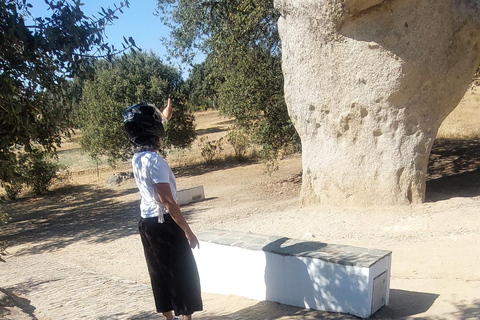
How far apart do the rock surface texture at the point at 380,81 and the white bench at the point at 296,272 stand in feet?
11.8

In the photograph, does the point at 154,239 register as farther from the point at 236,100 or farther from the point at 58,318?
the point at 236,100

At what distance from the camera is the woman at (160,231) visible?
11.9 ft

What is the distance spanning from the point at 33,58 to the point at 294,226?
17.8 feet

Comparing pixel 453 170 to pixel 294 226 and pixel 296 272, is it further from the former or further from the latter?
pixel 296 272

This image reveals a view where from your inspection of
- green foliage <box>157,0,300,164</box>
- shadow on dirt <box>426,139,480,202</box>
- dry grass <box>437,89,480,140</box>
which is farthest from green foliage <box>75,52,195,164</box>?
dry grass <box>437,89,480,140</box>

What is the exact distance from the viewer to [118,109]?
57.7 feet

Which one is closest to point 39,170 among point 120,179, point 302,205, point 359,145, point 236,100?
point 120,179

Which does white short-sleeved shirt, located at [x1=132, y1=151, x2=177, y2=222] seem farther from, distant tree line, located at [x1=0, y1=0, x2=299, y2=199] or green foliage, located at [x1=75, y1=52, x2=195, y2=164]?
green foliage, located at [x1=75, y1=52, x2=195, y2=164]

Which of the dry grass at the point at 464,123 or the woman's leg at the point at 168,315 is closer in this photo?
the woman's leg at the point at 168,315

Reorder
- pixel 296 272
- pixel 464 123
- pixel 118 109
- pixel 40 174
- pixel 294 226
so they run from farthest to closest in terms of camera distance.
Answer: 1. pixel 464 123
2. pixel 118 109
3. pixel 40 174
4. pixel 294 226
5. pixel 296 272

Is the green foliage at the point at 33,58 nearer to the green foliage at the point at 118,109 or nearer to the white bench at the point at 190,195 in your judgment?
the white bench at the point at 190,195

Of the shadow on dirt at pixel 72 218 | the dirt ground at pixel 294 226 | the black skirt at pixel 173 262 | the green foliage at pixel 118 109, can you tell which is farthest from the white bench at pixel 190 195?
the black skirt at pixel 173 262

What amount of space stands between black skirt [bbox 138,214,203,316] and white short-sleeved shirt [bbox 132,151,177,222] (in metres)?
0.08

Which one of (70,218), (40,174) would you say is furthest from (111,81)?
(70,218)
